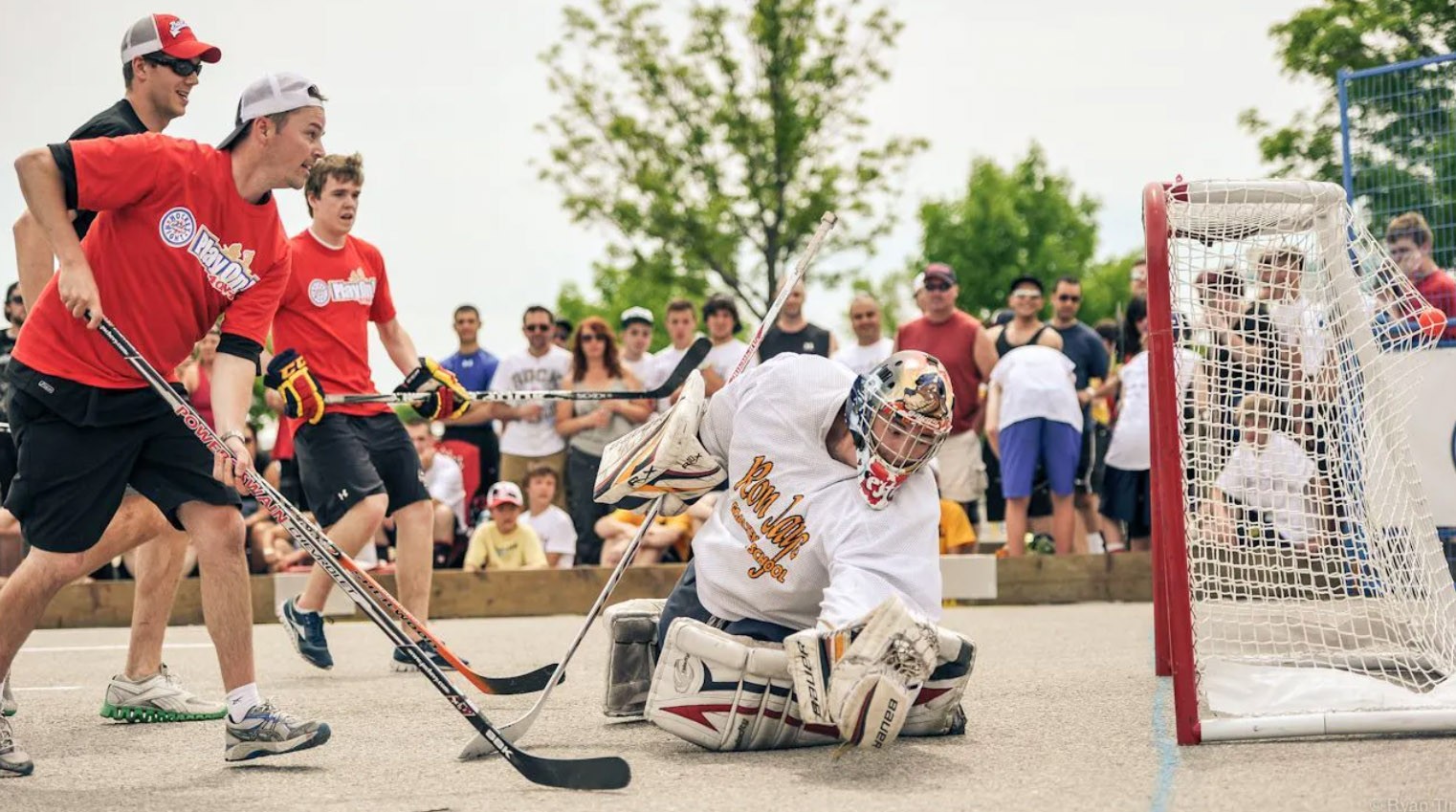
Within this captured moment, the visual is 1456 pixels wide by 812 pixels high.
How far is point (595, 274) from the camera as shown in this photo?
81.5ft

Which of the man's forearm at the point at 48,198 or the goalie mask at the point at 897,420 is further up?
the man's forearm at the point at 48,198

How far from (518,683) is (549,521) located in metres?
4.61

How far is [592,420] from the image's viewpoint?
912 cm

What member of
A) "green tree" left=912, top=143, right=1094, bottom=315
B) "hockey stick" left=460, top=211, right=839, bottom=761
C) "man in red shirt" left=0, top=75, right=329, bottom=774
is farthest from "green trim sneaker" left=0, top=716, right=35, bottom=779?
"green tree" left=912, top=143, right=1094, bottom=315

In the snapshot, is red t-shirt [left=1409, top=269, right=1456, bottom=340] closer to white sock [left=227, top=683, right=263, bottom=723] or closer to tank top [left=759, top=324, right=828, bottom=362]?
tank top [left=759, top=324, right=828, bottom=362]

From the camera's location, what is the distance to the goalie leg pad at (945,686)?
400cm

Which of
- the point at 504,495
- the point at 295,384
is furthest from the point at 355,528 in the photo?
the point at 504,495

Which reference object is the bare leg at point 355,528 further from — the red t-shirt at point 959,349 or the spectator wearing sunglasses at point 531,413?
the red t-shirt at point 959,349

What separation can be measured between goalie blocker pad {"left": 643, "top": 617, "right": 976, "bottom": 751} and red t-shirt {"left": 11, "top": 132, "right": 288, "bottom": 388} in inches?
57.5

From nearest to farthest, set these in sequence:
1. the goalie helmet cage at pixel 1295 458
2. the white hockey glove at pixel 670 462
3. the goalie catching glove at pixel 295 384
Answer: the white hockey glove at pixel 670 462 < the goalie helmet cage at pixel 1295 458 < the goalie catching glove at pixel 295 384

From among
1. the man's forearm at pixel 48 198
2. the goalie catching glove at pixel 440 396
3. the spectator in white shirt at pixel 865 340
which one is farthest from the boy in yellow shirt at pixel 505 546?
the man's forearm at pixel 48 198

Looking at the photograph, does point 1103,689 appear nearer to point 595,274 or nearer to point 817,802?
point 817,802

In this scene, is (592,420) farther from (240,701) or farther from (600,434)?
(240,701)

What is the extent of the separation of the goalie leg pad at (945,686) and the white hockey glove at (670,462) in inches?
29.8
